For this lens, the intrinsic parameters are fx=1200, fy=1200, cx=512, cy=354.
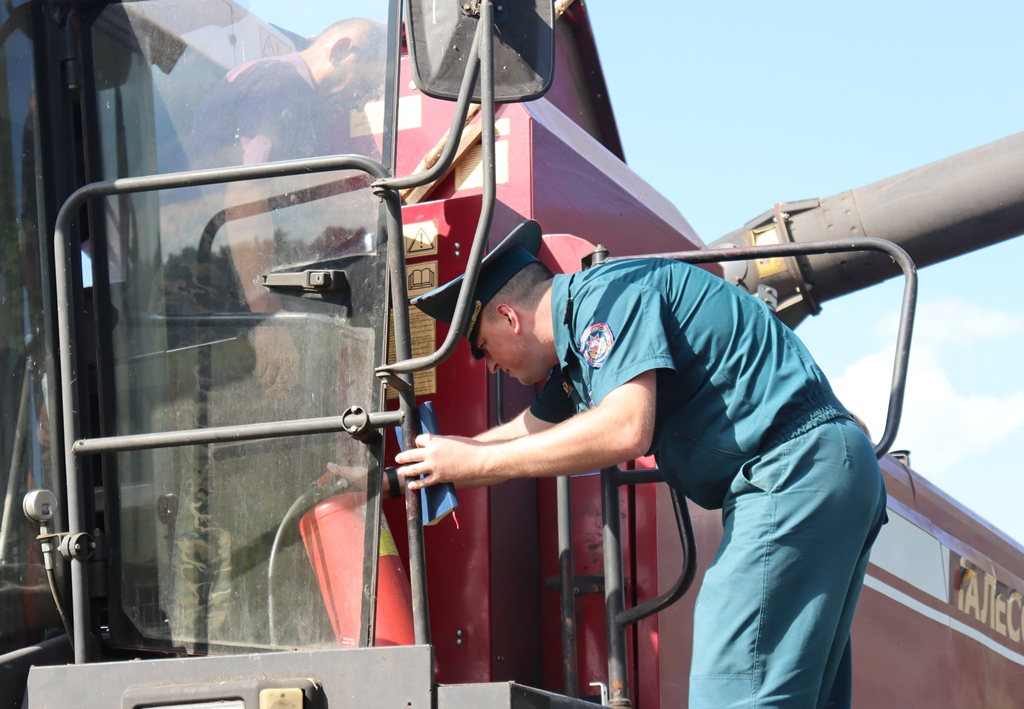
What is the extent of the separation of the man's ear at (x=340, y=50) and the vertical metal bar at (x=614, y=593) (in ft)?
3.17

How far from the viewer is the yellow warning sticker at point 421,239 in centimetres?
280

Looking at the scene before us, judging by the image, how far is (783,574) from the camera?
2.15 meters

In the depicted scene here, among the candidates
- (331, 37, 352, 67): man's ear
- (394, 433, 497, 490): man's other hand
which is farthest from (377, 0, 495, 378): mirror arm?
(331, 37, 352, 67): man's ear

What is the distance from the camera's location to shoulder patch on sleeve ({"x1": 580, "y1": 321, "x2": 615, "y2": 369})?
7.26ft

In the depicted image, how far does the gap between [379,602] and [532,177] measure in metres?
1.11

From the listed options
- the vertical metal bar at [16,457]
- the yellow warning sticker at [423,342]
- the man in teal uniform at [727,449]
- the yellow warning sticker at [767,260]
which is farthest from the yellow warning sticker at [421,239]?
the yellow warning sticker at [767,260]

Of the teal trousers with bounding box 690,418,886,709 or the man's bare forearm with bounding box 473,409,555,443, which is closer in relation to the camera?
the teal trousers with bounding box 690,418,886,709

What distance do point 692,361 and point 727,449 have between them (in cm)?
18

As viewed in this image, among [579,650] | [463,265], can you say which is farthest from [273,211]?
[579,650]

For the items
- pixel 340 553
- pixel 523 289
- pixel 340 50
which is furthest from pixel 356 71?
pixel 340 553

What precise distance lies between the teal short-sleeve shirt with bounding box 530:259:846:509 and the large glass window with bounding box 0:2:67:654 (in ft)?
3.28

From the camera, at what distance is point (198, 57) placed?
7.93 ft

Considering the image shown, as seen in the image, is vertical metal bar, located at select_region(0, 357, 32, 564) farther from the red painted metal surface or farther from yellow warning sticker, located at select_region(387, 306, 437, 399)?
yellow warning sticker, located at select_region(387, 306, 437, 399)

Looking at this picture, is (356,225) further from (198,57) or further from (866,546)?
(866,546)
